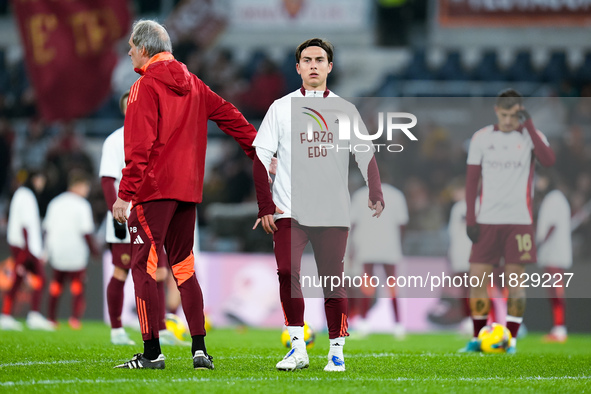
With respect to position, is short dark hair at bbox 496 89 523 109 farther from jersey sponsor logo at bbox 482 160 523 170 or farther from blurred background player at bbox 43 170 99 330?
blurred background player at bbox 43 170 99 330

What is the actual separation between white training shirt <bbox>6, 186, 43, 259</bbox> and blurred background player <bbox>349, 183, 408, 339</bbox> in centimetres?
404

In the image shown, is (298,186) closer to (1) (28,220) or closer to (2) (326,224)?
(2) (326,224)

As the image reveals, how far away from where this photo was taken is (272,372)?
520 cm

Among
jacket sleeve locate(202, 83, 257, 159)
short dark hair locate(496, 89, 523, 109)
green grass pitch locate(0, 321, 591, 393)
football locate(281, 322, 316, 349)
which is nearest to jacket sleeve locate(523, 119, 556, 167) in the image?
A: short dark hair locate(496, 89, 523, 109)

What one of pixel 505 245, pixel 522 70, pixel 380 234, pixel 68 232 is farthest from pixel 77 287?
pixel 522 70

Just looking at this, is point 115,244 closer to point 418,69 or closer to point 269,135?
point 269,135

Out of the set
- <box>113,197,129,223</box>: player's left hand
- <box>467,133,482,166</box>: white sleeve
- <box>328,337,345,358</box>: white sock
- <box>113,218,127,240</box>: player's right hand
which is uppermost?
<box>467,133,482,166</box>: white sleeve

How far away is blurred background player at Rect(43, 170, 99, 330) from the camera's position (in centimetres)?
1102

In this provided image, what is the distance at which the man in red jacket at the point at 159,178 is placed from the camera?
507cm

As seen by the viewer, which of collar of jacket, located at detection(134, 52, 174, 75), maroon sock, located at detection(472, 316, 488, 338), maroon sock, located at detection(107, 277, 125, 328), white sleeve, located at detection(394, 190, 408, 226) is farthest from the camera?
white sleeve, located at detection(394, 190, 408, 226)

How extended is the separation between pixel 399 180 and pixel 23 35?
8435mm

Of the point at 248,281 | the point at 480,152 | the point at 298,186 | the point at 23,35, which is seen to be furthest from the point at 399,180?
the point at 23,35

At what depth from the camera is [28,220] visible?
10.9 m

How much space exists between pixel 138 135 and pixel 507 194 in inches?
136
